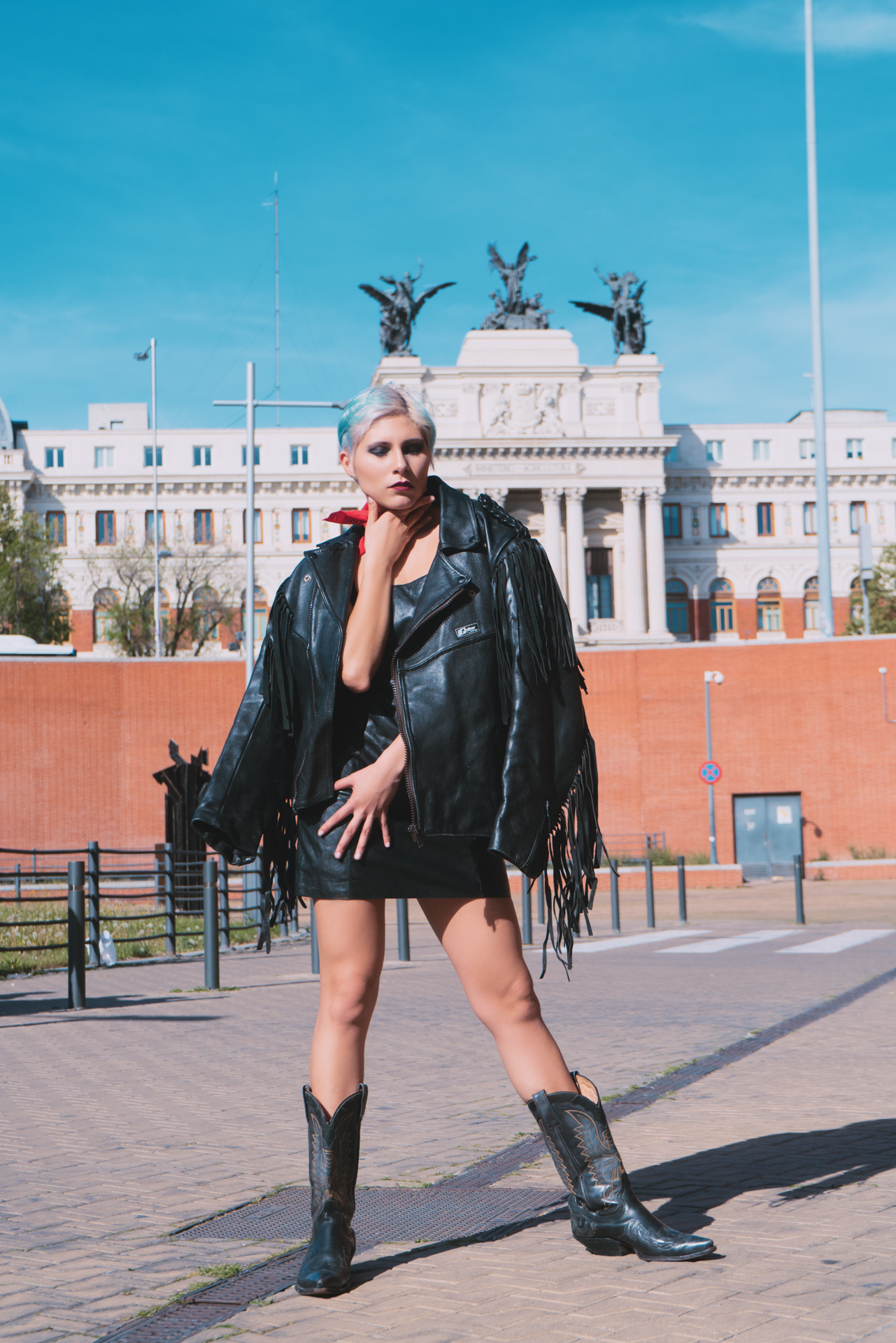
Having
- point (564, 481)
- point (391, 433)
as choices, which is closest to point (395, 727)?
point (391, 433)

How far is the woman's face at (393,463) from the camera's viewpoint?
3.65m

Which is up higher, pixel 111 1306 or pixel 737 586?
pixel 737 586

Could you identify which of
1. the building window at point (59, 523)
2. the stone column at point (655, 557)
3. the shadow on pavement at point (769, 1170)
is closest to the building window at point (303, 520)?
the building window at point (59, 523)

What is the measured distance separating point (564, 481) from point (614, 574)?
549 centimetres

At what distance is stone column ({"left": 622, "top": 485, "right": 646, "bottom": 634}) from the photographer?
224ft

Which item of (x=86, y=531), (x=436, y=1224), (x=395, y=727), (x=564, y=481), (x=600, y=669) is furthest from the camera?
(x=86, y=531)

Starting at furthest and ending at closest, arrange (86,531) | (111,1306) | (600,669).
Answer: (86,531), (600,669), (111,1306)

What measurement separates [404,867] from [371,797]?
0.20 meters

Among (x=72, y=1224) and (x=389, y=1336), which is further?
(x=72, y=1224)

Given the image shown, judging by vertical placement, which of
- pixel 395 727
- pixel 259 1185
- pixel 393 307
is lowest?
pixel 259 1185

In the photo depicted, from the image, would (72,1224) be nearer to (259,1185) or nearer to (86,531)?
(259,1185)

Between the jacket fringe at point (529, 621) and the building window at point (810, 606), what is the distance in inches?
2976

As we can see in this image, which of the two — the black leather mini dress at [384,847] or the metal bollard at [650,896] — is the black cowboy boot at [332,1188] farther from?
the metal bollard at [650,896]

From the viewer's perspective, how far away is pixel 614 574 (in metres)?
70.6
